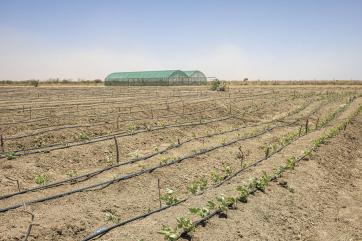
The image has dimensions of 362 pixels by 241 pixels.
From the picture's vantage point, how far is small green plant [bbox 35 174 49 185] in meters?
8.80

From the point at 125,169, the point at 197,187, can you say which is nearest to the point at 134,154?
the point at 125,169

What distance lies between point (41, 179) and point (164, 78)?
171 ft

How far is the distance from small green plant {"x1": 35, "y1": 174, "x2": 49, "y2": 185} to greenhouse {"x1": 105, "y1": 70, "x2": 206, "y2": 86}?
50.9m

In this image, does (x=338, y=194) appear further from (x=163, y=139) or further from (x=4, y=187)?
(x=4, y=187)

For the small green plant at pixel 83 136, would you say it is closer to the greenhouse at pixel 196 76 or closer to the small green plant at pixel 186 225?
the small green plant at pixel 186 225

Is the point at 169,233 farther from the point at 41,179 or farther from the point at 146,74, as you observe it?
the point at 146,74

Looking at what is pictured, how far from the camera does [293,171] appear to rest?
379 inches

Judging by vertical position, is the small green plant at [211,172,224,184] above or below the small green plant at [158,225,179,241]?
below

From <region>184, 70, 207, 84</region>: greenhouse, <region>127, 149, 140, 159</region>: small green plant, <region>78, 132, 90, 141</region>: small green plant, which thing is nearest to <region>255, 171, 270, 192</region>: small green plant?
<region>127, 149, 140, 159</region>: small green plant

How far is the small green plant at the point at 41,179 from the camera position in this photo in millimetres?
8797

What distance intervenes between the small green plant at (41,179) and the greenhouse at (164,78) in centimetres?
5092

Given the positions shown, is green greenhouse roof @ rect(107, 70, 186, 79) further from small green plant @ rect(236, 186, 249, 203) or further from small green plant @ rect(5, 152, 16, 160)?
small green plant @ rect(236, 186, 249, 203)

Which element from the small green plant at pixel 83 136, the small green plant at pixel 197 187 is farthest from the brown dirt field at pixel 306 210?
the small green plant at pixel 83 136

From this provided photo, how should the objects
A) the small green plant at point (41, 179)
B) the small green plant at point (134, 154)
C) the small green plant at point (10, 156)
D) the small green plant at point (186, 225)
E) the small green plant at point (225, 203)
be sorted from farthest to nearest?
the small green plant at point (134, 154) < the small green plant at point (10, 156) < the small green plant at point (41, 179) < the small green plant at point (225, 203) < the small green plant at point (186, 225)
